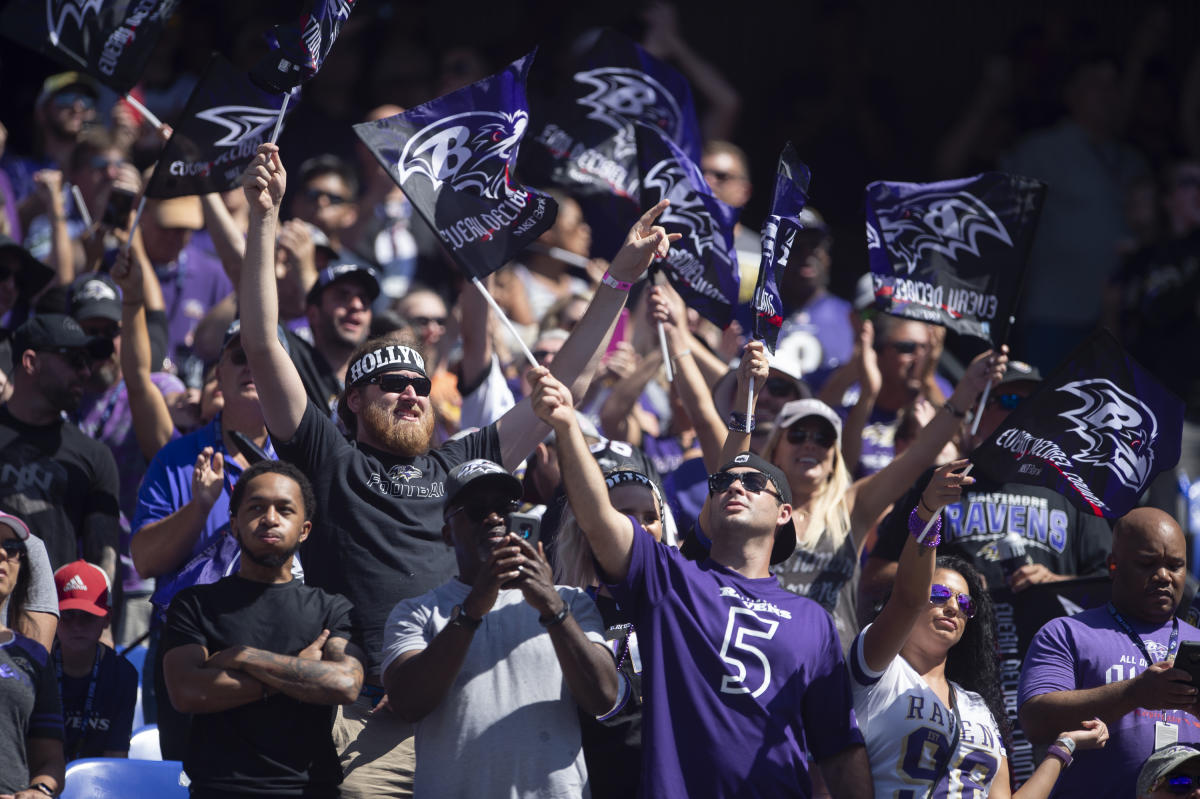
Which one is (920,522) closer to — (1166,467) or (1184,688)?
(1184,688)

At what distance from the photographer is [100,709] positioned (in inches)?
230

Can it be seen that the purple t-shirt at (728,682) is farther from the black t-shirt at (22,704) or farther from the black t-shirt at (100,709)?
the black t-shirt at (100,709)

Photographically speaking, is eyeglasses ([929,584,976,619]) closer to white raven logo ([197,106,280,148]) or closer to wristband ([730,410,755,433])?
wristband ([730,410,755,433])

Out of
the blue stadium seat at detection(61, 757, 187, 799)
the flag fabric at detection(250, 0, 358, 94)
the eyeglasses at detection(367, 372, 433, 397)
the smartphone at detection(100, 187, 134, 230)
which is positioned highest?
the smartphone at detection(100, 187, 134, 230)

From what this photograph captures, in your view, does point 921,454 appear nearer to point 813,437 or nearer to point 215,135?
point 813,437

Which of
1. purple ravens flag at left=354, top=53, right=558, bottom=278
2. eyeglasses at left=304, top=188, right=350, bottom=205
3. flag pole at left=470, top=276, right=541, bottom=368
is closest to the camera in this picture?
flag pole at left=470, top=276, right=541, bottom=368

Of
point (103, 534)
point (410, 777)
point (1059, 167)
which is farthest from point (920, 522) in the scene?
point (1059, 167)

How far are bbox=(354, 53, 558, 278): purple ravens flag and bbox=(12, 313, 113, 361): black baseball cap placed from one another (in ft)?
5.56

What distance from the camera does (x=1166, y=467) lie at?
604 cm

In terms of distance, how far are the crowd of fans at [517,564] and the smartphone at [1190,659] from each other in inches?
2.8

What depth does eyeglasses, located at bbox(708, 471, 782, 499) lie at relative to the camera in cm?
526

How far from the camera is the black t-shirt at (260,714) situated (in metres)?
4.79

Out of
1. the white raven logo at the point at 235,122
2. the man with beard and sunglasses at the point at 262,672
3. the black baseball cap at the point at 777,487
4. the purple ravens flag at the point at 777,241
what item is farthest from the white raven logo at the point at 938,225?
the man with beard and sunglasses at the point at 262,672

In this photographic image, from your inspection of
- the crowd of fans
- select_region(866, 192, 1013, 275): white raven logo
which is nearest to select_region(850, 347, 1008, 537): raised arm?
the crowd of fans
